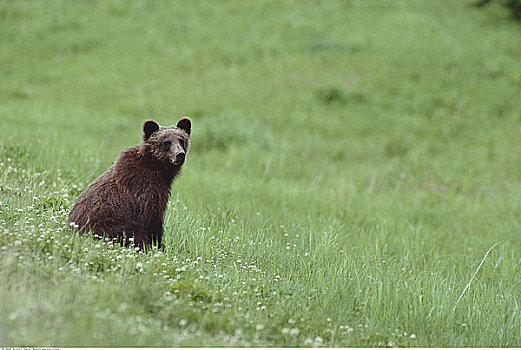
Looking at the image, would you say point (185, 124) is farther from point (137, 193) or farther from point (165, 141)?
point (137, 193)

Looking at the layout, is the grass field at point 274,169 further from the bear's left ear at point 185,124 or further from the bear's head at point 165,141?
the bear's left ear at point 185,124

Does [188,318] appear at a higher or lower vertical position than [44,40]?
lower

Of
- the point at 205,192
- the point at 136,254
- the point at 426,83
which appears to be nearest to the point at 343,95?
the point at 426,83

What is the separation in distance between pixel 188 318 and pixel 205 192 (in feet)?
17.6

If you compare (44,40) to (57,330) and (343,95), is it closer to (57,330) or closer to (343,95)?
(343,95)

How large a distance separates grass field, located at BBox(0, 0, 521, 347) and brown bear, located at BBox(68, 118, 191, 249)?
25cm

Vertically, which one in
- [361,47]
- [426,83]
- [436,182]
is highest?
[361,47]

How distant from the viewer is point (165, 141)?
18.3 ft

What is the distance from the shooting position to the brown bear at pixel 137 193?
17.3 ft

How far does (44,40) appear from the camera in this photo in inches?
890

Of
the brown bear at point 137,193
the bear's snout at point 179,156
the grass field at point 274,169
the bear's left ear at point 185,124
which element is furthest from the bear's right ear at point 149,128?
the grass field at point 274,169

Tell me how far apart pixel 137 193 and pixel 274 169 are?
6.92m

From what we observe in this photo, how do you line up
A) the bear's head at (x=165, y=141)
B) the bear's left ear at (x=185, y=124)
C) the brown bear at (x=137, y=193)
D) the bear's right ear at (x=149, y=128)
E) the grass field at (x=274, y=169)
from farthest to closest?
1. the bear's left ear at (x=185, y=124)
2. the bear's right ear at (x=149, y=128)
3. the bear's head at (x=165, y=141)
4. the brown bear at (x=137, y=193)
5. the grass field at (x=274, y=169)

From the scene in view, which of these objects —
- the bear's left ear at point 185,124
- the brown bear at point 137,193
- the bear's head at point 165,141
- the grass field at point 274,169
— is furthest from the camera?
the bear's left ear at point 185,124
